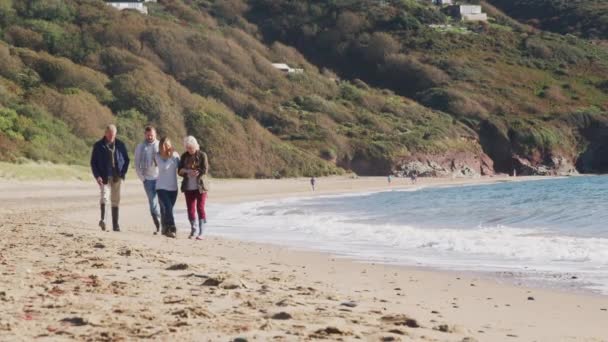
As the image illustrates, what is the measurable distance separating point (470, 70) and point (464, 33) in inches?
615

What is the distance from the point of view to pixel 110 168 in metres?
12.8

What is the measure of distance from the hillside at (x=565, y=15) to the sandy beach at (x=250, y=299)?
113617mm

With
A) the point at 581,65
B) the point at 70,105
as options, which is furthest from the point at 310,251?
the point at 581,65

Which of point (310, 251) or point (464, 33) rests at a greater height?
point (464, 33)

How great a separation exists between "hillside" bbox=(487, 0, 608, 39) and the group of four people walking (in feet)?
363

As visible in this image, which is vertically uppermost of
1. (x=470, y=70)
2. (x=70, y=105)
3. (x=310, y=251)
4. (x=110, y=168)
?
(x=470, y=70)

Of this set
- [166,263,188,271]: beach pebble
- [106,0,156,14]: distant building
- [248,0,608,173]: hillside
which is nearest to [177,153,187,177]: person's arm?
[166,263,188,271]: beach pebble

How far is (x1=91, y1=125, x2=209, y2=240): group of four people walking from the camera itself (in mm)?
12469

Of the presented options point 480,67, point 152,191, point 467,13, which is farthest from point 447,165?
point 152,191

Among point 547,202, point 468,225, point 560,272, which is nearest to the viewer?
Answer: point 560,272

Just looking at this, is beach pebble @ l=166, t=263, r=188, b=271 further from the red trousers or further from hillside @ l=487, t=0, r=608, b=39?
hillside @ l=487, t=0, r=608, b=39

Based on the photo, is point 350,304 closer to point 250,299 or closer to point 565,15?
point 250,299

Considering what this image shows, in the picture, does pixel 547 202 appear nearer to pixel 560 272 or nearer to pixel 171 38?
pixel 560 272

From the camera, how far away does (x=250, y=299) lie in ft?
21.2
